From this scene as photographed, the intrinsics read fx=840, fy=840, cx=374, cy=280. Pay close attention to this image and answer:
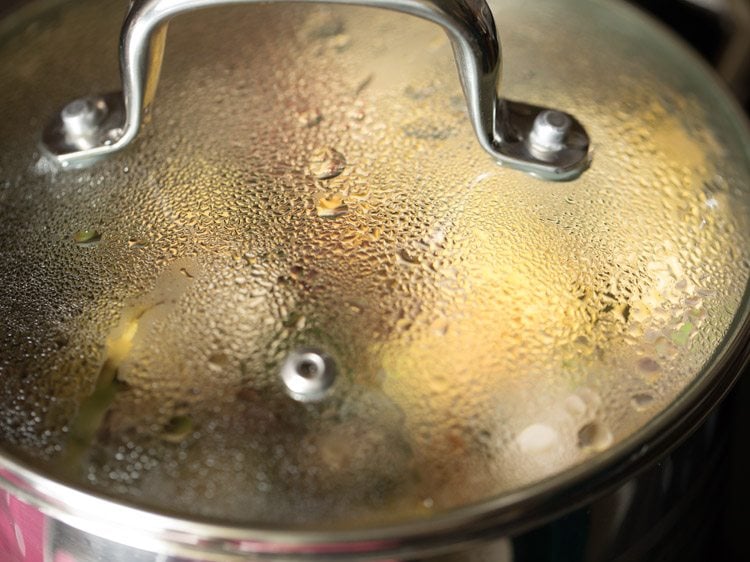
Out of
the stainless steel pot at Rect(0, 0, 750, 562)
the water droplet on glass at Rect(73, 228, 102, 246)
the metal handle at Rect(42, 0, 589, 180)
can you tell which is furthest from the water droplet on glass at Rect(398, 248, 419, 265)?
the water droplet on glass at Rect(73, 228, 102, 246)

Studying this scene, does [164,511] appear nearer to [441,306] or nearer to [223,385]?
[223,385]

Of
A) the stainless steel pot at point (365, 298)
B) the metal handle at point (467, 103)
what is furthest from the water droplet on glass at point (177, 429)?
the metal handle at point (467, 103)

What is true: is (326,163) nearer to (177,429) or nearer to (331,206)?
(331,206)

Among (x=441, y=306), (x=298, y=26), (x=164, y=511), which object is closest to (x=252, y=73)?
(x=298, y=26)

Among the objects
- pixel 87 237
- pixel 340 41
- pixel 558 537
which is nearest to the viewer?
pixel 558 537

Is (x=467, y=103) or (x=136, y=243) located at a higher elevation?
(x=467, y=103)

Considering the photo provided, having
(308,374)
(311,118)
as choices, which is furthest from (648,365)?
(311,118)

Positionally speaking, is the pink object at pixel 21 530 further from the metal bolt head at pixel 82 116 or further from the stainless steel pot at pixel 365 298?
the metal bolt head at pixel 82 116
